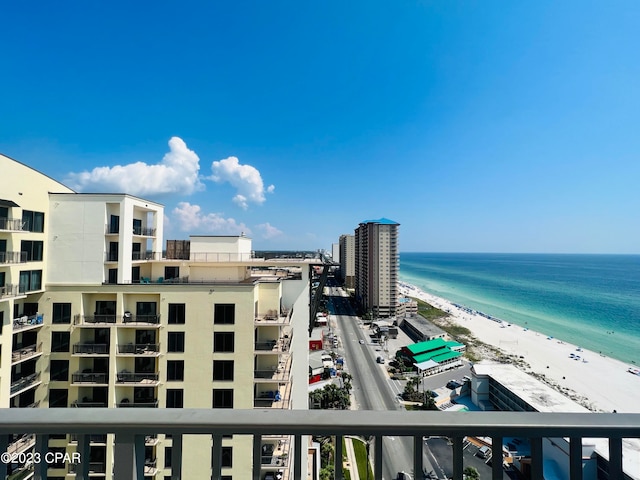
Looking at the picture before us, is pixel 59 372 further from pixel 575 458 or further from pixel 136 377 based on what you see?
pixel 575 458

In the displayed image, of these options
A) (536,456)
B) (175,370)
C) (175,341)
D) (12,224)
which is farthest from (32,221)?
(536,456)

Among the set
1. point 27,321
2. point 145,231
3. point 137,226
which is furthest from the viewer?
point 145,231

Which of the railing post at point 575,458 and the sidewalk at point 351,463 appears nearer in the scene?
the railing post at point 575,458

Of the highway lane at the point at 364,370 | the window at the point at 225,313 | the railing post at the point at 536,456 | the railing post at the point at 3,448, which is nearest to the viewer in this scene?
the railing post at the point at 3,448

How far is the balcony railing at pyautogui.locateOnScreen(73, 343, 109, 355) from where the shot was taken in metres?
9.82

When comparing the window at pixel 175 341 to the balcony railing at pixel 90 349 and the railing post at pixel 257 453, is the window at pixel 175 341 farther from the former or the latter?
the railing post at pixel 257 453

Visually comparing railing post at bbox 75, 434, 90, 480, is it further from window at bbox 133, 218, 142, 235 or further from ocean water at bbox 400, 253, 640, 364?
ocean water at bbox 400, 253, 640, 364

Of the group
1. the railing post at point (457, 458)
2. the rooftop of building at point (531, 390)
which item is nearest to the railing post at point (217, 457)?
the railing post at point (457, 458)

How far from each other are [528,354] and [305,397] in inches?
1335

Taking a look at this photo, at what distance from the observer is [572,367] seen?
31375mm

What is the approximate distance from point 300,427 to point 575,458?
1.51 metres

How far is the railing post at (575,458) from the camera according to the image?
1628 millimetres

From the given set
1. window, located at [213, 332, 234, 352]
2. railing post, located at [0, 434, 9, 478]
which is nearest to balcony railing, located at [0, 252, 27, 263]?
window, located at [213, 332, 234, 352]

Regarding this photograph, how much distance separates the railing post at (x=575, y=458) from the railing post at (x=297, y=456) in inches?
57.2
